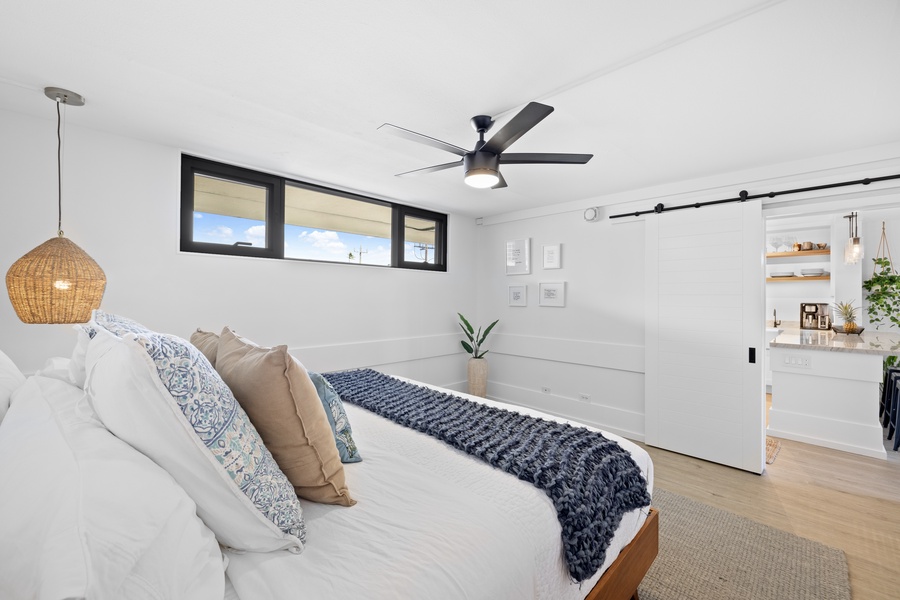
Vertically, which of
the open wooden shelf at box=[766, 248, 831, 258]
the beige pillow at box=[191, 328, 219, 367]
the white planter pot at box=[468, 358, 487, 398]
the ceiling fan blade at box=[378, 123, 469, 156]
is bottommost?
the white planter pot at box=[468, 358, 487, 398]

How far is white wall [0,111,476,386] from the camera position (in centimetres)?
228

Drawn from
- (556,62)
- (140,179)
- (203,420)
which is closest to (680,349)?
(556,62)

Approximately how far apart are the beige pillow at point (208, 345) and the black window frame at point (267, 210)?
1645 millimetres

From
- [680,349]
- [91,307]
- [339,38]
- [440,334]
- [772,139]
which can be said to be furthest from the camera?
[440,334]

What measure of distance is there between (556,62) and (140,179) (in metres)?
2.69

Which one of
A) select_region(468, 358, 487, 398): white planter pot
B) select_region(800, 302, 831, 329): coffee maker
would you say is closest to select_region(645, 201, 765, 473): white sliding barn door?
select_region(468, 358, 487, 398): white planter pot

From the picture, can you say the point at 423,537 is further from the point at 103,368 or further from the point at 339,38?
the point at 339,38

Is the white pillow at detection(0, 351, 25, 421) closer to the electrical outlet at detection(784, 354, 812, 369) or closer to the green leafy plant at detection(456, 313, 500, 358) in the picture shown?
the green leafy plant at detection(456, 313, 500, 358)

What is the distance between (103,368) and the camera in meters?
0.92

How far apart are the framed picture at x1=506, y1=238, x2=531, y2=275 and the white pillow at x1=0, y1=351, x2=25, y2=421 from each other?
13.2ft

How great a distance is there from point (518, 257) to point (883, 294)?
446 cm

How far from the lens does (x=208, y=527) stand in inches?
35.7

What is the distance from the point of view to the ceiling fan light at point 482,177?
2154 millimetres

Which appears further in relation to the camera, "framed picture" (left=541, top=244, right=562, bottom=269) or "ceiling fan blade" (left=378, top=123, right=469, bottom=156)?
"framed picture" (left=541, top=244, right=562, bottom=269)
